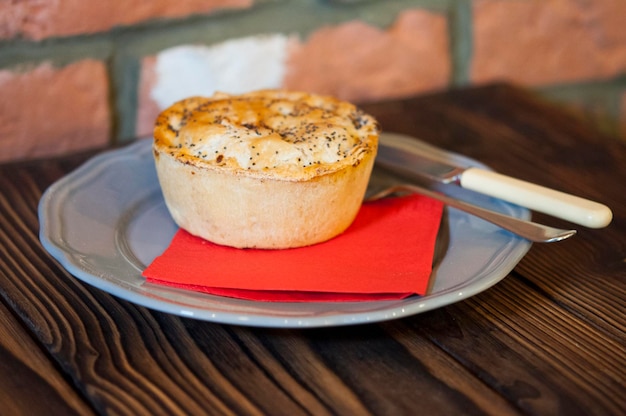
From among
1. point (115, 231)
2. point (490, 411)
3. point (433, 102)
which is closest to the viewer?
point (490, 411)

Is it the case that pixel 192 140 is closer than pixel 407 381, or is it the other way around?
pixel 407 381

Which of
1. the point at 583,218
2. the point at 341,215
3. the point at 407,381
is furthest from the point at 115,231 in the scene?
the point at 583,218

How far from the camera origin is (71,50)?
1151 millimetres

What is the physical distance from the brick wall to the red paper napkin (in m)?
0.45

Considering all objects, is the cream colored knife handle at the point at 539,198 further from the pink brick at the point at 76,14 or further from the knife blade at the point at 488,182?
the pink brick at the point at 76,14

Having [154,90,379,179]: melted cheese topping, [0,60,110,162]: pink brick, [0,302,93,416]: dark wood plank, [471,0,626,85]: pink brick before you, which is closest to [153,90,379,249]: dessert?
[154,90,379,179]: melted cheese topping

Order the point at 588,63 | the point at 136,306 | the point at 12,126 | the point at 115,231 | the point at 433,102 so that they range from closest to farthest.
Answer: the point at 136,306 < the point at 115,231 < the point at 12,126 < the point at 433,102 < the point at 588,63

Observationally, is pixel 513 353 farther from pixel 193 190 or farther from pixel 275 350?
pixel 193 190

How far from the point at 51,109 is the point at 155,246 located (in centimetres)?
45

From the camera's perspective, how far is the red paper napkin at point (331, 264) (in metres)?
0.72

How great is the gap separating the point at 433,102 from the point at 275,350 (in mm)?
824

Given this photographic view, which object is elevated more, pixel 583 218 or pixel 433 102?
pixel 583 218

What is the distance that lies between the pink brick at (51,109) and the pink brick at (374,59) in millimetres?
363

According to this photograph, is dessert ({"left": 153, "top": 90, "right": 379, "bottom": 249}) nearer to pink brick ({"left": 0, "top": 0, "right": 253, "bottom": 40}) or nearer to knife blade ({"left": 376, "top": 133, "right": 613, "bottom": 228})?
knife blade ({"left": 376, "top": 133, "right": 613, "bottom": 228})
